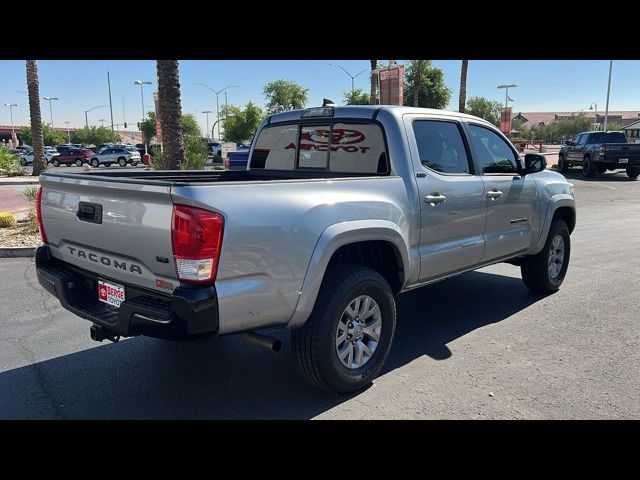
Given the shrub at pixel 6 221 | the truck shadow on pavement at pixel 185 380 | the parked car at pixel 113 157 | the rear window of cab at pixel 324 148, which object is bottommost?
the truck shadow on pavement at pixel 185 380

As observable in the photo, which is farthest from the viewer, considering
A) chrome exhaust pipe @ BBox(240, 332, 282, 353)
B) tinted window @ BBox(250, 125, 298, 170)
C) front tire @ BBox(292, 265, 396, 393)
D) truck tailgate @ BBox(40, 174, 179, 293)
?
tinted window @ BBox(250, 125, 298, 170)

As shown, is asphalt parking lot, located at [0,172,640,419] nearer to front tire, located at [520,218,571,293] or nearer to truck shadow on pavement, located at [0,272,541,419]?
truck shadow on pavement, located at [0,272,541,419]

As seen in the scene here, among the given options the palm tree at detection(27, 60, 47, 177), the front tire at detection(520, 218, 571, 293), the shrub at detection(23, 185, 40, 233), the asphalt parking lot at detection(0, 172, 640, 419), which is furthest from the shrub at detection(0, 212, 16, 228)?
the palm tree at detection(27, 60, 47, 177)

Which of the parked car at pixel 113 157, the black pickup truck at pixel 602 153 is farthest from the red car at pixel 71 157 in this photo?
the black pickup truck at pixel 602 153

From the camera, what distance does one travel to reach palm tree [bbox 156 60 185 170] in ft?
36.2

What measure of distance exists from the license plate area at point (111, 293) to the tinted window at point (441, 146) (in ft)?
Answer: 8.09

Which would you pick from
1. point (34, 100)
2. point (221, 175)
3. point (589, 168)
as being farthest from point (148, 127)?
point (221, 175)

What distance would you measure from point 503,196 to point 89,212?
3645 mm

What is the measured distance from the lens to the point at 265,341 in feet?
10.3

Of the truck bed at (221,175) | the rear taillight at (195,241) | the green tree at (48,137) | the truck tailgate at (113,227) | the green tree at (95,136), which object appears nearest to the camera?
the rear taillight at (195,241)

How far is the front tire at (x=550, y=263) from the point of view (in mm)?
5727

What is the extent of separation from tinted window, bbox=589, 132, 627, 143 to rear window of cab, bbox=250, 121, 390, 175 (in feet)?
72.3

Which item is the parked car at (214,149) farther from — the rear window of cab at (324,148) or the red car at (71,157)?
the rear window of cab at (324,148)
